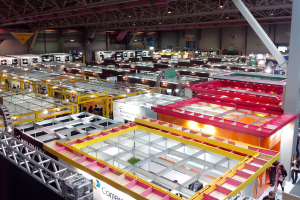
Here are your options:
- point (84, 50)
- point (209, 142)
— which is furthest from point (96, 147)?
point (84, 50)

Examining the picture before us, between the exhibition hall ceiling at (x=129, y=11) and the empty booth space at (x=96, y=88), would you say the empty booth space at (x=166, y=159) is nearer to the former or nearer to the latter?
the empty booth space at (x=96, y=88)

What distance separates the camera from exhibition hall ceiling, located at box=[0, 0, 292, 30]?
17.4 m

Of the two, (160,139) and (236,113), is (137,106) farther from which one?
(160,139)

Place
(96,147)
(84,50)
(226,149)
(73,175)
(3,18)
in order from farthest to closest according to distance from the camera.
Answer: (84,50)
(3,18)
(96,147)
(226,149)
(73,175)

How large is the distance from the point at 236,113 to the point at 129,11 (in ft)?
61.7

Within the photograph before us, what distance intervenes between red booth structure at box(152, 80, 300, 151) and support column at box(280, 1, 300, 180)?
27 cm

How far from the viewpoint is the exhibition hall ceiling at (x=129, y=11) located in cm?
1740

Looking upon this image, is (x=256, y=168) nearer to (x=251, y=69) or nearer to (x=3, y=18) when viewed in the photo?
(x=251, y=69)

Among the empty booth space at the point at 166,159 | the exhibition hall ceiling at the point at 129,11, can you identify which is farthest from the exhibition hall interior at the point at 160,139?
the exhibition hall ceiling at the point at 129,11

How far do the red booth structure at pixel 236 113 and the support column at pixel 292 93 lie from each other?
0.27 meters

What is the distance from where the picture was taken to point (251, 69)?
2441 cm

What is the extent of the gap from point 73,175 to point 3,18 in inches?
900

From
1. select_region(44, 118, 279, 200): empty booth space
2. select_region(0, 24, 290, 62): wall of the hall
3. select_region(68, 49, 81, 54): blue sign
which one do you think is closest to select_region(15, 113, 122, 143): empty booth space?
select_region(44, 118, 279, 200): empty booth space

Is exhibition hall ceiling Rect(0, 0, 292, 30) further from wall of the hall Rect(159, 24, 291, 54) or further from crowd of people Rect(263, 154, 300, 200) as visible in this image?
crowd of people Rect(263, 154, 300, 200)
